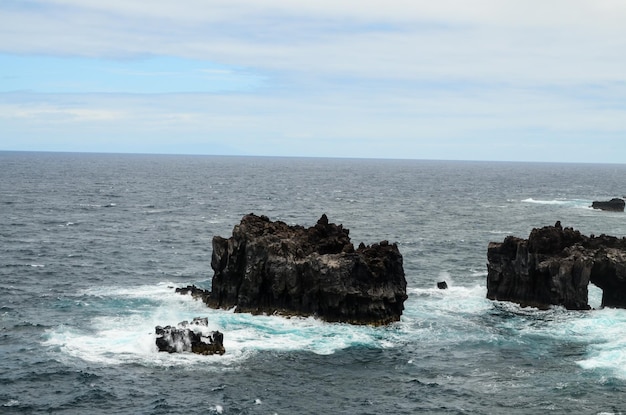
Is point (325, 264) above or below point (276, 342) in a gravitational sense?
above

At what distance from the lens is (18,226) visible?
13300 centimetres

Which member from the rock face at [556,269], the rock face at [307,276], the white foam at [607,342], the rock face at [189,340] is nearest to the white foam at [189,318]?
the rock face at [189,340]

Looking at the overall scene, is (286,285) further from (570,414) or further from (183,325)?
(570,414)

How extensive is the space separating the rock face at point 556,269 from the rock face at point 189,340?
3285cm

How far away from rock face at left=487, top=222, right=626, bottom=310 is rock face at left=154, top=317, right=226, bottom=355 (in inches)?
1293

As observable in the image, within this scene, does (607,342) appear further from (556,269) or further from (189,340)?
(189,340)

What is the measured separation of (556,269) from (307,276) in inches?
963

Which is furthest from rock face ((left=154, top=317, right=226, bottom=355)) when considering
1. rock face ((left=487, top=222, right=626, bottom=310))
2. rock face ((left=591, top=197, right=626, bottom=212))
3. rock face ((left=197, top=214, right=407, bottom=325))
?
rock face ((left=591, top=197, right=626, bottom=212))

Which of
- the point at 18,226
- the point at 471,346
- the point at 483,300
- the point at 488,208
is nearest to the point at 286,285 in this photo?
the point at 471,346

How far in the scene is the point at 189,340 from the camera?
6269 cm

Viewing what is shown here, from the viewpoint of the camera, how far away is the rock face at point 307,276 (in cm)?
7094

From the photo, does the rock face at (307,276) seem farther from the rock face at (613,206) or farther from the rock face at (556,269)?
the rock face at (613,206)

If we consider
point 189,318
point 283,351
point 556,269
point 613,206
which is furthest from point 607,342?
point 613,206

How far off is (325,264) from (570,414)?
26.5 metres
